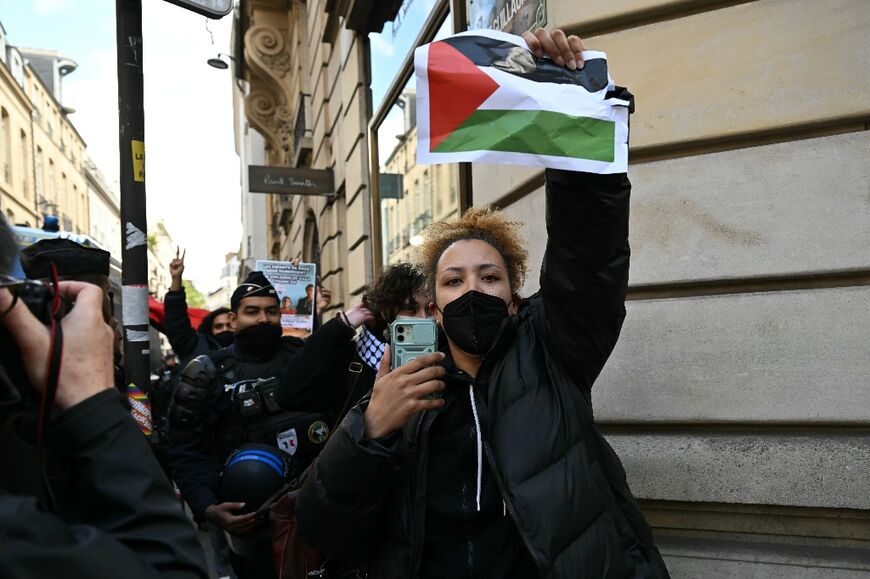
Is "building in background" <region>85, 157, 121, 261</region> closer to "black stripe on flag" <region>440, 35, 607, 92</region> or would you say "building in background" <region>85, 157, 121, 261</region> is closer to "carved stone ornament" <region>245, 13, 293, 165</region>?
"carved stone ornament" <region>245, 13, 293, 165</region>

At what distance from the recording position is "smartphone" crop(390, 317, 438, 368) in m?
1.76

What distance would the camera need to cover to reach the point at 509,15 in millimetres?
3604

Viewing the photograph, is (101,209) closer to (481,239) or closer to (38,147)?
(38,147)

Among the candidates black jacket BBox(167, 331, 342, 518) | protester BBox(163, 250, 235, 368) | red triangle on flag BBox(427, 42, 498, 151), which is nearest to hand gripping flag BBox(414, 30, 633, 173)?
red triangle on flag BBox(427, 42, 498, 151)

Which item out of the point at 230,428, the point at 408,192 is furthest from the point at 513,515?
the point at 408,192

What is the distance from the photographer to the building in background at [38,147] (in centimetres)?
3011

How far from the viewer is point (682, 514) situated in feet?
9.50

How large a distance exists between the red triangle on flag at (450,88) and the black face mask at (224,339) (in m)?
4.75

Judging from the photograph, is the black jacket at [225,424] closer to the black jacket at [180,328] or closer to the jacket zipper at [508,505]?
the jacket zipper at [508,505]

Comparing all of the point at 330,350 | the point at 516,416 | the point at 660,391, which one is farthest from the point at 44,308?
the point at 660,391

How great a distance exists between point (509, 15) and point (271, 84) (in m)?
12.6

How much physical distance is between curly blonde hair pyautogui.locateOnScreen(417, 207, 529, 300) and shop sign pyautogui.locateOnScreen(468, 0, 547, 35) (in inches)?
61.1

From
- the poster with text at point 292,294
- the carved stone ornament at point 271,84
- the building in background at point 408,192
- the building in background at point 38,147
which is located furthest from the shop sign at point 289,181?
the building in background at point 38,147

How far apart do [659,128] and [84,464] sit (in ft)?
8.97
